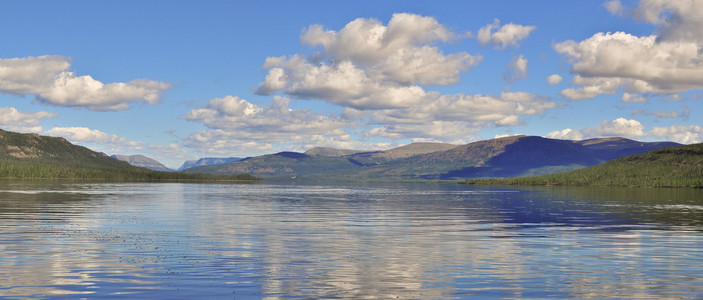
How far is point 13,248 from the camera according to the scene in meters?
38.8

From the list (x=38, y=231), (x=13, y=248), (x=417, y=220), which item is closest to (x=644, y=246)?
(x=417, y=220)

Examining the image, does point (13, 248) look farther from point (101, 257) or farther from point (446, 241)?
point (446, 241)

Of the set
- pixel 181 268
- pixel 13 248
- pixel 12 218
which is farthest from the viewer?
pixel 12 218

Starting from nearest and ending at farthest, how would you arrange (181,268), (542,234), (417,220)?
(181,268) → (542,234) → (417,220)

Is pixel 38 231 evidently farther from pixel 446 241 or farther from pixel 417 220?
pixel 417 220

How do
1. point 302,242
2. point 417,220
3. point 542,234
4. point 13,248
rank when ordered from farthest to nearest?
1. point 417,220
2. point 542,234
3. point 302,242
4. point 13,248

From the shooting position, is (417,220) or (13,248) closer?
(13,248)

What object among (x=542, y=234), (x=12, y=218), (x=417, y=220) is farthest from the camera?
(x=417, y=220)

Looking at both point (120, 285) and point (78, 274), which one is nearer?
point (120, 285)

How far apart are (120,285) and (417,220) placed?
158 feet

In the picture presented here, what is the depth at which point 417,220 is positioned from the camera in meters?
72.1

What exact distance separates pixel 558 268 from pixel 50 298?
24.7m

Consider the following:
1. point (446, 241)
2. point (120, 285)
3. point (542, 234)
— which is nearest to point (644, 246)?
point (542, 234)

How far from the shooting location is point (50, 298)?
80.1ft
